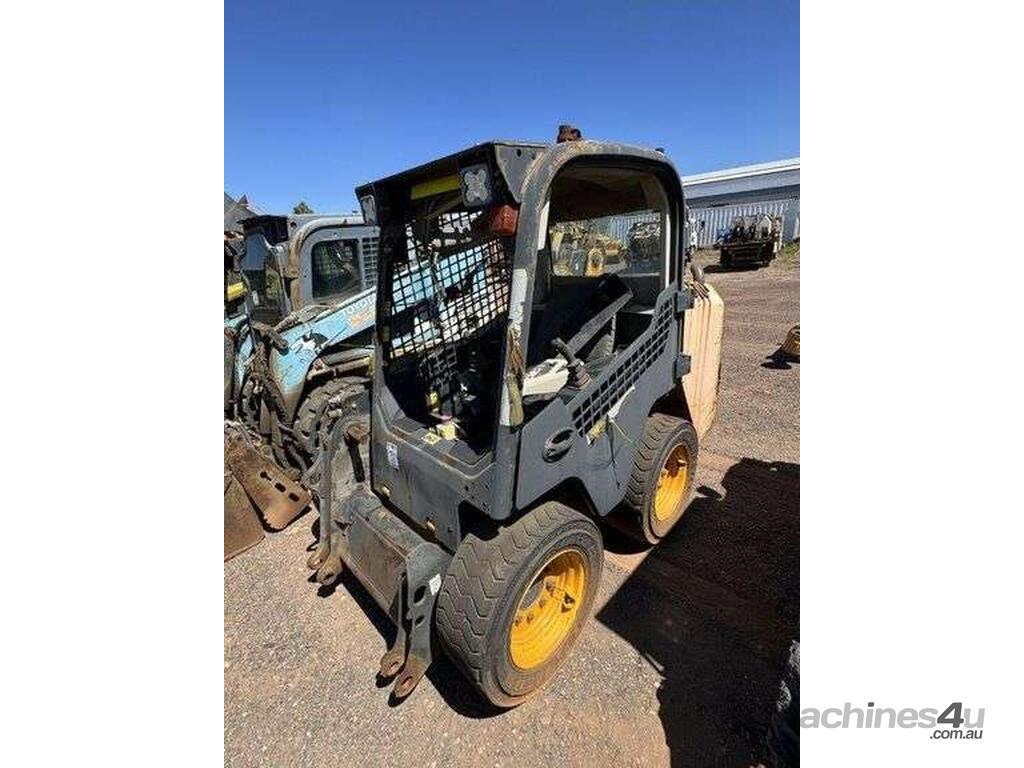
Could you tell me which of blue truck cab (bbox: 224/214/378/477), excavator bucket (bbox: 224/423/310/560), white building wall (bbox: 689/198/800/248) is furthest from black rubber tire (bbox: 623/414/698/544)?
white building wall (bbox: 689/198/800/248)

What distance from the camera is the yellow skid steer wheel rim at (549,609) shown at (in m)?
2.59

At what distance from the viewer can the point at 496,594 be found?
2.23 metres

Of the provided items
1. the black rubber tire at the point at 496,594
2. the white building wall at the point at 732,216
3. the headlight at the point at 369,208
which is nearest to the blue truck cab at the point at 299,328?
the headlight at the point at 369,208

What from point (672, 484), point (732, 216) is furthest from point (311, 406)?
point (732, 216)

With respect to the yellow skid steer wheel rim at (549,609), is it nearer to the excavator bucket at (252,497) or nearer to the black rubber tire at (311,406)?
the black rubber tire at (311,406)

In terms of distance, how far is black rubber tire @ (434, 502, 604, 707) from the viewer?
2236 mm

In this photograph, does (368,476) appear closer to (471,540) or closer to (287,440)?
(471,540)

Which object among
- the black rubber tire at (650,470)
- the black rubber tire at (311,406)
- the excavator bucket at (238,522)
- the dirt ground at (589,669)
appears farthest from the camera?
the black rubber tire at (311,406)

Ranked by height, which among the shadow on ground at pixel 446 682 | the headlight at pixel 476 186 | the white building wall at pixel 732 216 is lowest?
the shadow on ground at pixel 446 682

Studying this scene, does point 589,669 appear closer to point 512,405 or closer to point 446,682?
point 446,682

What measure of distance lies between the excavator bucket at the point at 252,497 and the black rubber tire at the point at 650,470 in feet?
9.15

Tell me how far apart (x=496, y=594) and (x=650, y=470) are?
1475mm

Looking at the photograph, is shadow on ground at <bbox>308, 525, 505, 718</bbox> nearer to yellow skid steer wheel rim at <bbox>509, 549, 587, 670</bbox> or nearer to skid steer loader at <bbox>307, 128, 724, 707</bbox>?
skid steer loader at <bbox>307, 128, 724, 707</bbox>

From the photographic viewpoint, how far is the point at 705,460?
16.5 feet
